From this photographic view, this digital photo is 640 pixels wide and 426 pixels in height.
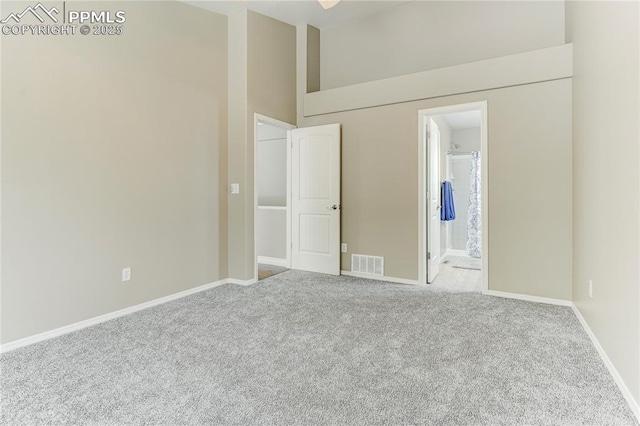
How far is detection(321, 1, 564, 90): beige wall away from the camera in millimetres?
3616

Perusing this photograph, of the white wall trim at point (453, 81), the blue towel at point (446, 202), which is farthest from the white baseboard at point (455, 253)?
the white wall trim at point (453, 81)

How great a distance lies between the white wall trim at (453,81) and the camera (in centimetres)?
323

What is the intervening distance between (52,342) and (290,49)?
407 centimetres

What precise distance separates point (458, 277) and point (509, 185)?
4.81ft

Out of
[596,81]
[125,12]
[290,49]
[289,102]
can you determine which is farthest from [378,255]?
[125,12]

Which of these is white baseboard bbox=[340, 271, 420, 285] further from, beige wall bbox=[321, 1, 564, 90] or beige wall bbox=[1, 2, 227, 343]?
beige wall bbox=[321, 1, 564, 90]

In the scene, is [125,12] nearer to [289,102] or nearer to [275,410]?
[289,102]

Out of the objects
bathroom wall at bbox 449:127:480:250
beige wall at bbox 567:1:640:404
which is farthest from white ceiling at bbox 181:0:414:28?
bathroom wall at bbox 449:127:480:250

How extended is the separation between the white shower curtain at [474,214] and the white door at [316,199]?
287 centimetres

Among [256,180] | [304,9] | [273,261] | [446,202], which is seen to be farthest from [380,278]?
[304,9]

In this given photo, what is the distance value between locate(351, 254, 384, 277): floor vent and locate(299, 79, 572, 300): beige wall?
0.07 meters

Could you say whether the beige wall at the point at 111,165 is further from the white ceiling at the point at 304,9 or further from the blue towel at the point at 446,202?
the blue towel at the point at 446,202

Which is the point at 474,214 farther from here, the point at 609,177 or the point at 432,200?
the point at 609,177

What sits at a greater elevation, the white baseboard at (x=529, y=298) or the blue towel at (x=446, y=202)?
the blue towel at (x=446, y=202)
